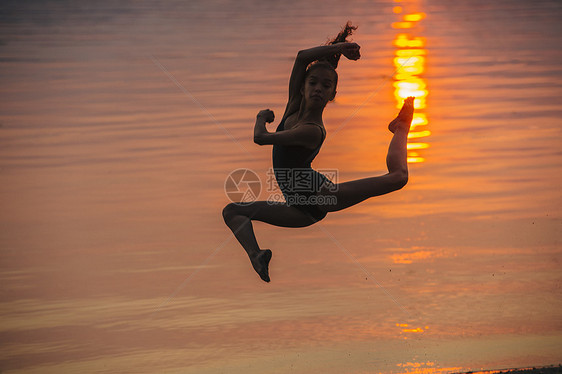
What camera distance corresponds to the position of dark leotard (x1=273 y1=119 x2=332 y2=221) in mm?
8484

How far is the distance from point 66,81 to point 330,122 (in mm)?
5977

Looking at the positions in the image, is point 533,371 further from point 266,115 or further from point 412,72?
point 412,72

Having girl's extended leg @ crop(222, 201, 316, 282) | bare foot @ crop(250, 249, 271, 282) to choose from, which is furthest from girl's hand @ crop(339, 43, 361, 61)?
bare foot @ crop(250, 249, 271, 282)

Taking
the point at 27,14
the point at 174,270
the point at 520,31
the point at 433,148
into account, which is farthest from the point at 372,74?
the point at 27,14

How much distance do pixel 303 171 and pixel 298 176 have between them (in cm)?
6

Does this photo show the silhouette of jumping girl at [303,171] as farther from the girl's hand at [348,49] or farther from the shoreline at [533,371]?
the shoreline at [533,371]

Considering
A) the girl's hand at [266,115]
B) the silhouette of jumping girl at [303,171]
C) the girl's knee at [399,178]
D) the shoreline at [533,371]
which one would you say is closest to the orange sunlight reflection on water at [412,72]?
the shoreline at [533,371]

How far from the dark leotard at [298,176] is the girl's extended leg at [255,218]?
0.27ft

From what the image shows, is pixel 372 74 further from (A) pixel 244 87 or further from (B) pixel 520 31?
(B) pixel 520 31

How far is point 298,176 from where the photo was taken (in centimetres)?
853

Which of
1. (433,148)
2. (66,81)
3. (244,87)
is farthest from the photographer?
(66,81)

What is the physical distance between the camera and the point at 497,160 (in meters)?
16.5

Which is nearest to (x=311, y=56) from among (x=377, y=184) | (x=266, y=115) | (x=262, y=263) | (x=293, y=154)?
(x=266, y=115)

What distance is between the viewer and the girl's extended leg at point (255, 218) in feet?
27.6
